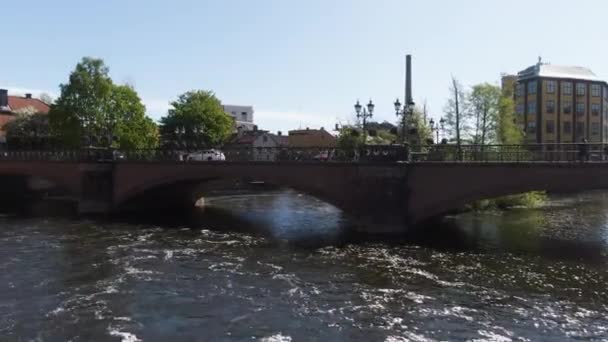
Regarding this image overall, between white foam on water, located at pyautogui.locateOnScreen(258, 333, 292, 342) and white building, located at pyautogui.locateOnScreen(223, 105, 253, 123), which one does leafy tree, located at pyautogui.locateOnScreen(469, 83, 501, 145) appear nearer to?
white foam on water, located at pyautogui.locateOnScreen(258, 333, 292, 342)

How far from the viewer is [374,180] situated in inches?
1187

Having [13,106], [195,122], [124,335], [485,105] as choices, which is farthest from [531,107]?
[13,106]

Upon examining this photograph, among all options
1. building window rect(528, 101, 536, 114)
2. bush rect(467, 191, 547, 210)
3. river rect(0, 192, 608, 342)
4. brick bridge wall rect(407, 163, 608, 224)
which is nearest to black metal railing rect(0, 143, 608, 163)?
brick bridge wall rect(407, 163, 608, 224)

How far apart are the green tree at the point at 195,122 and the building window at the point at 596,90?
2193 inches

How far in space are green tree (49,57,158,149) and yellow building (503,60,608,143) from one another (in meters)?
54.5

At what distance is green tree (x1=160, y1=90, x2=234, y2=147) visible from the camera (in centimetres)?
7475

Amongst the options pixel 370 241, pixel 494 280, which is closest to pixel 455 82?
pixel 370 241

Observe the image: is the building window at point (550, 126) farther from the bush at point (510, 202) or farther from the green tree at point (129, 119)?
the green tree at point (129, 119)

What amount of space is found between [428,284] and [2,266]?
54.3 ft

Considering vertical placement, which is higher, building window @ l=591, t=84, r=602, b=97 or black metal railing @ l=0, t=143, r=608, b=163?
building window @ l=591, t=84, r=602, b=97

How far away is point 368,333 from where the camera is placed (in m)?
14.3

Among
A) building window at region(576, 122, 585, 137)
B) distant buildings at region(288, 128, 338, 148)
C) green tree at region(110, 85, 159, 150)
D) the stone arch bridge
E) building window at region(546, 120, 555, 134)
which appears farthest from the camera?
distant buildings at region(288, 128, 338, 148)

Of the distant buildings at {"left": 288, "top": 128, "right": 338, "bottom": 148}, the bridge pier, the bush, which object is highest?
the distant buildings at {"left": 288, "top": 128, "right": 338, "bottom": 148}

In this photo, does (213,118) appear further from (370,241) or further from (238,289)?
(238,289)
